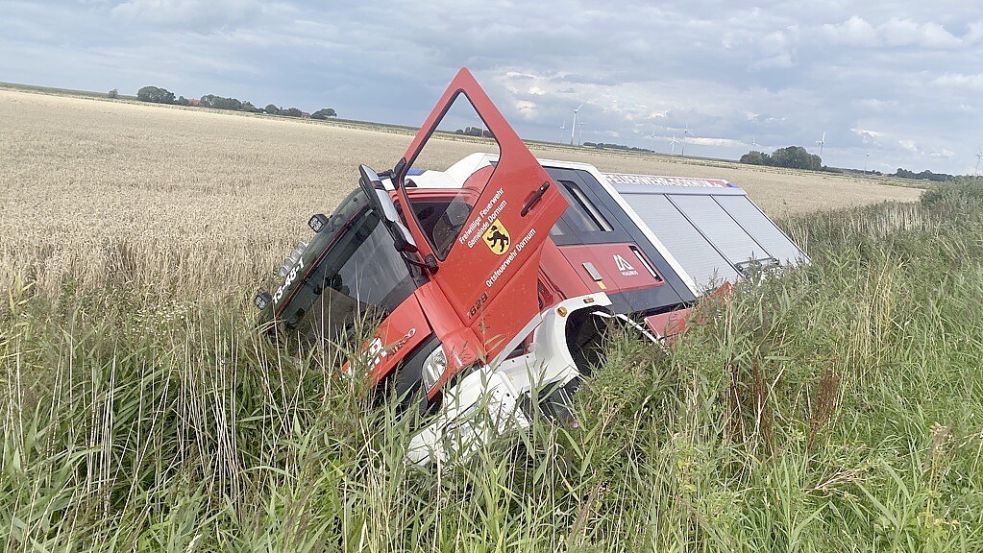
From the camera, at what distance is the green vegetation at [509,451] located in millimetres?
2088

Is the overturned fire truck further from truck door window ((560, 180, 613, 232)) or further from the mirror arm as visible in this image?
truck door window ((560, 180, 613, 232))

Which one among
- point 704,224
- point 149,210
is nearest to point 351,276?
point 704,224

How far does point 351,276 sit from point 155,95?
105 metres

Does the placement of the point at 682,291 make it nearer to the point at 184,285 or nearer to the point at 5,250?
the point at 184,285

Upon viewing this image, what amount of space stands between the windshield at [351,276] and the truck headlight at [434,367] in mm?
408

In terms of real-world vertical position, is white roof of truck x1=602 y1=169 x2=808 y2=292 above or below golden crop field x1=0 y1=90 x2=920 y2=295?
above

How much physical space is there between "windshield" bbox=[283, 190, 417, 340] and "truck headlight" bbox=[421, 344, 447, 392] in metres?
0.41

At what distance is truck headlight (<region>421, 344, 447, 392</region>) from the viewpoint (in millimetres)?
3107

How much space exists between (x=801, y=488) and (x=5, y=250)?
662cm

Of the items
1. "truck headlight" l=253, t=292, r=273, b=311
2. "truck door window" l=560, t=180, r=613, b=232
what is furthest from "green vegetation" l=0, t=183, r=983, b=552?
"truck door window" l=560, t=180, r=613, b=232

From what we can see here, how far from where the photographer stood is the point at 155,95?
3698 inches

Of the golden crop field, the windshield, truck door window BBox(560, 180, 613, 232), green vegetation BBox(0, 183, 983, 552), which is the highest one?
truck door window BBox(560, 180, 613, 232)

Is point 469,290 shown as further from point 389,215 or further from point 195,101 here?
point 195,101

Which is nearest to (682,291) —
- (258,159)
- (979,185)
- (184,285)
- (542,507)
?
(542,507)
